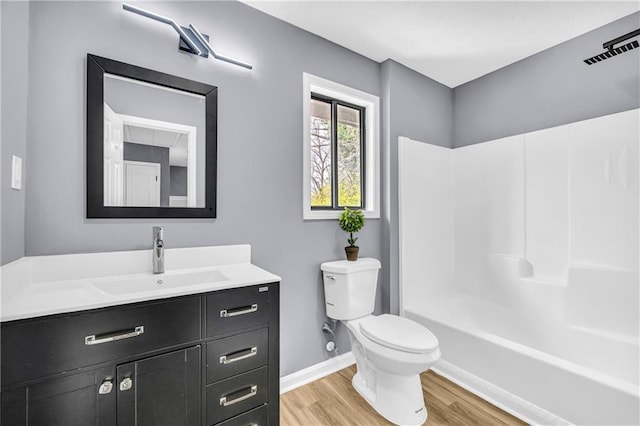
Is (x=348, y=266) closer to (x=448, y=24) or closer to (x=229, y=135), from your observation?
(x=229, y=135)

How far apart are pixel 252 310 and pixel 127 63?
1339mm

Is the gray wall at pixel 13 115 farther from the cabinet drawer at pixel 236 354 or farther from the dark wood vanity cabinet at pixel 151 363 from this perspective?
the cabinet drawer at pixel 236 354

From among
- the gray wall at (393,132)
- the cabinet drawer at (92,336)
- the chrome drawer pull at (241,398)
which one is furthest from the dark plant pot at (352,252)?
the cabinet drawer at (92,336)

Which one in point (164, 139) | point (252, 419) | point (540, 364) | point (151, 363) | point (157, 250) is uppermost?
point (164, 139)

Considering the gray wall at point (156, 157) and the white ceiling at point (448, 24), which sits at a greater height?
the white ceiling at point (448, 24)

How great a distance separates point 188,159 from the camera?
162 cm

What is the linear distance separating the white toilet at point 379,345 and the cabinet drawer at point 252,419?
68 centimetres

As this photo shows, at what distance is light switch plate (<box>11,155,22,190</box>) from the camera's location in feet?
3.64

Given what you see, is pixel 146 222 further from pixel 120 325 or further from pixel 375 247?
pixel 375 247

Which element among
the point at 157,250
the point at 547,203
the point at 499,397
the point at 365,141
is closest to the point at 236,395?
the point at 157,250

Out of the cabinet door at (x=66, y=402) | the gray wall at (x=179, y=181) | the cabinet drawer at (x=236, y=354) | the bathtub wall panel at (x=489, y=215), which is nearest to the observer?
the cabinet door at (x=66, y=402)

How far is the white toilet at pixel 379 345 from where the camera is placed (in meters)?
1.63

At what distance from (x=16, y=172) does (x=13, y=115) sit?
0.21m

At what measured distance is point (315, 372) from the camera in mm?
2086
